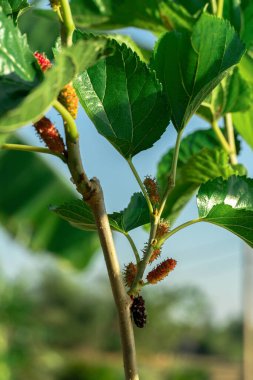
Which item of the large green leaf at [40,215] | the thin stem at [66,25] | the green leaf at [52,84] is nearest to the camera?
the green leaf at [52,84]

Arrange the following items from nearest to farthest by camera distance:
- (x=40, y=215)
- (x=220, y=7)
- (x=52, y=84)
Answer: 1. (x=52, y=84)
2. (x=220, y=7)
3. (x=40, y=215)

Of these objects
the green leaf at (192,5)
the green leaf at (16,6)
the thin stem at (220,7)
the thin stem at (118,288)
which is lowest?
the thin stem at (118,288)

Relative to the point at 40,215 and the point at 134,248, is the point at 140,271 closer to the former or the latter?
the point at 134,248

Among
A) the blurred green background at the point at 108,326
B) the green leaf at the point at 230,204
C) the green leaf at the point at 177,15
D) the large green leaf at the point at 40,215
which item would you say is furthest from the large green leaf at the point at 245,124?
the blurred green background at the point at 108,326

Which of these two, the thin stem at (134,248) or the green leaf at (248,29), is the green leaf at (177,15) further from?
the thin stem at (134,248)

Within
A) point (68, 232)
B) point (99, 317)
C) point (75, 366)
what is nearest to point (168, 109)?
point (68, 232)

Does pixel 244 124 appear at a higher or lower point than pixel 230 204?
higher

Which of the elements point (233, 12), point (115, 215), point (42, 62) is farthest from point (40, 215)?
point (42, 62)
